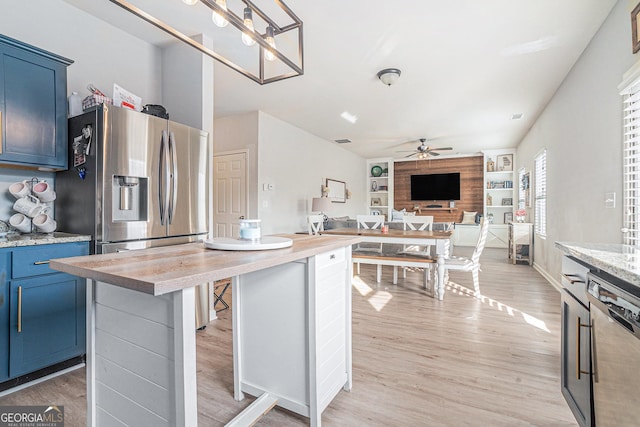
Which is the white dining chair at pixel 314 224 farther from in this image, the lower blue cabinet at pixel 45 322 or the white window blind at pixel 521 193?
the white window blind at pixel 521 193

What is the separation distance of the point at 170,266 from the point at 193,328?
207 millimetres

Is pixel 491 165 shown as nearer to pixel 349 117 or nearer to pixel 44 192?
pixel 349 117

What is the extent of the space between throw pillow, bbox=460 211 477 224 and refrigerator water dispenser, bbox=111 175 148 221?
8.01 m

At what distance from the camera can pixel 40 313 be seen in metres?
Answer: 1.83

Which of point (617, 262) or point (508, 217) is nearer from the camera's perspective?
point (617, 262)

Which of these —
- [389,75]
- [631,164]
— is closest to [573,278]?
[631,164]

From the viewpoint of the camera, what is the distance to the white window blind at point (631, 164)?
2.01 meters

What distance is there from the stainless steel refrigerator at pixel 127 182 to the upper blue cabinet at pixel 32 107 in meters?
0.11

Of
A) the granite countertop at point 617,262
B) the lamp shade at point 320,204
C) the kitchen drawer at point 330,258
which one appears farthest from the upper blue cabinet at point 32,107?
the lamp shade at point 320,204

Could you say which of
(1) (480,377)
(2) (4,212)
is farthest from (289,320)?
(2) (4,212)

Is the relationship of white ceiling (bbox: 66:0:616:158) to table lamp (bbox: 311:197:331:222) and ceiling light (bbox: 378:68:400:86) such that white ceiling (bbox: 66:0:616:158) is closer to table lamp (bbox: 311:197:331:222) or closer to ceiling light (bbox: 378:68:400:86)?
ceiling light (bbox: 378:68:400:86)

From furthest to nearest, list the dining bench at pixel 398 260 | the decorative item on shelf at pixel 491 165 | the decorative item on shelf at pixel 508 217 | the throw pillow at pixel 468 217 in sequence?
1. the throw pillow at pixel 468 217
2. the decorative item on shelf at pixel 491 165
3. the decorative item on shelf at pixel 508 217
4. the dining bench at pixel 398 260

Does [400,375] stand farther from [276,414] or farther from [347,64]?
[347,64]

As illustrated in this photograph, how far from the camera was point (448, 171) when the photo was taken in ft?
28.3
